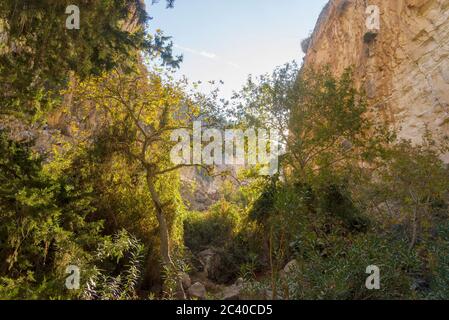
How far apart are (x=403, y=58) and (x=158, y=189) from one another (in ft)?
53.3

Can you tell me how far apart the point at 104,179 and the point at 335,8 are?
22.3 m

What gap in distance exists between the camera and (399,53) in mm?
21484

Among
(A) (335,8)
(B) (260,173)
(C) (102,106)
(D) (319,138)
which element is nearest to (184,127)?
(C) (102,106)

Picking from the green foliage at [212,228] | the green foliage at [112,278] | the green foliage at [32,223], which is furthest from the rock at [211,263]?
the green foliage at [32,223]

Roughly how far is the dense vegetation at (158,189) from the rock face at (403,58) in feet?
20.6

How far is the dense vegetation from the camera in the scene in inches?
215

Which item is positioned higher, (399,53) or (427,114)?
(399,53)

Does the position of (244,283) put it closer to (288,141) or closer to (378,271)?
(378,271)

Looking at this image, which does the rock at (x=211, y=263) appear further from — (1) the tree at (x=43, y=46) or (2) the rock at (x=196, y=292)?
(1) the tree at (x=43, y=46)

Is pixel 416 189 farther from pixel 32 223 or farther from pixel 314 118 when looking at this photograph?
pixel 32 223

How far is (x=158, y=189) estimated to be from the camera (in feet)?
39.6

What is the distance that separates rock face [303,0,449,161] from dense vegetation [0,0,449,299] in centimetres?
627

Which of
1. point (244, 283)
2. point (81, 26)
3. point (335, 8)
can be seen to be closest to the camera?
point (244, 283)

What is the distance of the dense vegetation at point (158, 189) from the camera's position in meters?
5.46
